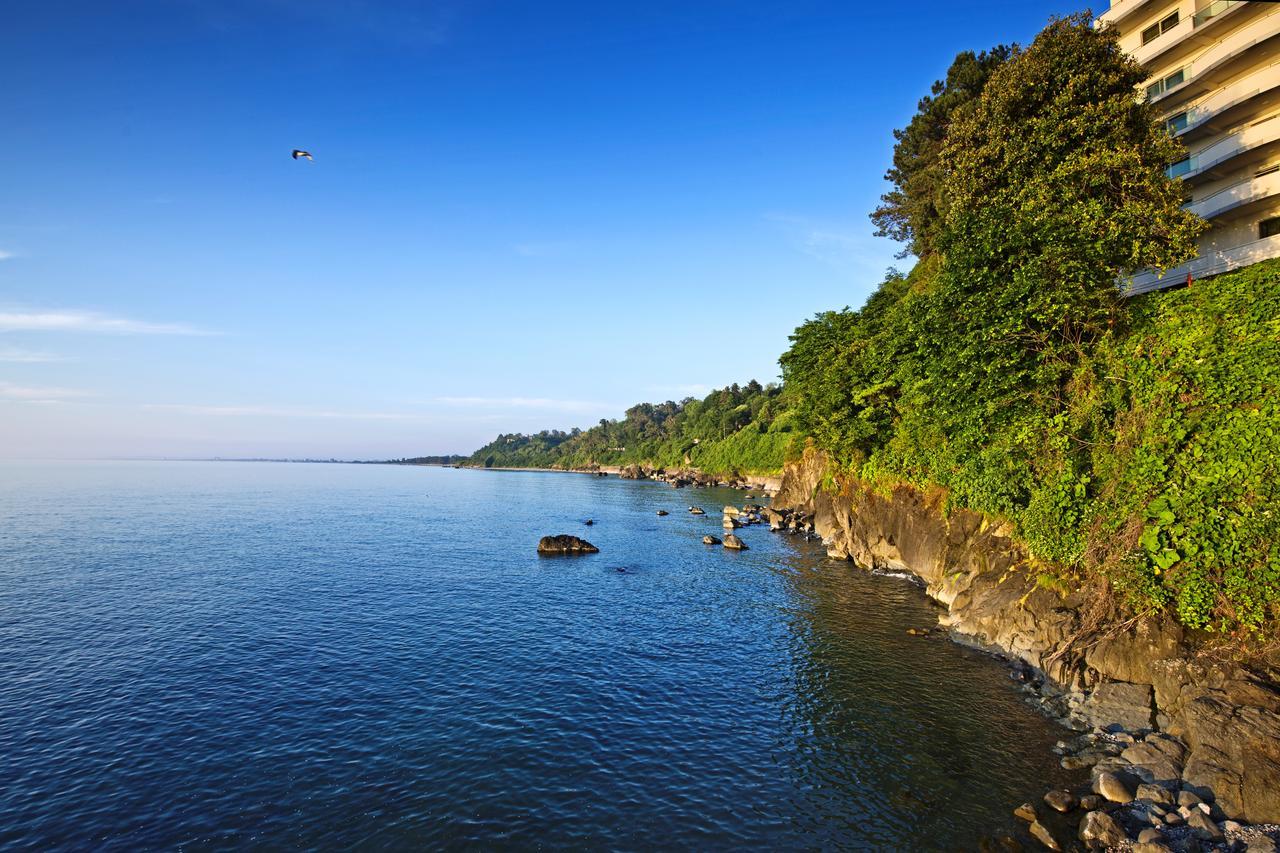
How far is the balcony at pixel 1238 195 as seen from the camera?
39219 millimetres

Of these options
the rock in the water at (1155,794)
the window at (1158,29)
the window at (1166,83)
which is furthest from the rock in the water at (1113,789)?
the window at (1158,29)

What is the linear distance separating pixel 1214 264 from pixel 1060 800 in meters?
45.9

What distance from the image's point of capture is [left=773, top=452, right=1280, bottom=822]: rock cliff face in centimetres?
1823

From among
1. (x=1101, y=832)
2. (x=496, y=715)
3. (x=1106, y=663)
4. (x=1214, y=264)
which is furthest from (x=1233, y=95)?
(x=496, y=715)

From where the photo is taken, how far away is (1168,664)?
23.2 metres

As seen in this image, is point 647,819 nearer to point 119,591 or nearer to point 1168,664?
point 1168,664

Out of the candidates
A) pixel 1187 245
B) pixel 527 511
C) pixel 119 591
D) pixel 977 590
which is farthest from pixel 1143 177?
pixel 527 511

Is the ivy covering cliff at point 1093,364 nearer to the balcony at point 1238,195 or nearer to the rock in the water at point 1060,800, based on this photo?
the balcony at point 1238,195

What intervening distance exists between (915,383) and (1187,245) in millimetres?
18144

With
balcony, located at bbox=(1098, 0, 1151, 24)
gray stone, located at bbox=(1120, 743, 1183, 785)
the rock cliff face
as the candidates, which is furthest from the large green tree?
gray stone, located at bbox=(1120, 743, 1183, 785)

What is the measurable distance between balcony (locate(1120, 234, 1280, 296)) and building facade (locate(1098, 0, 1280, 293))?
0.07 m

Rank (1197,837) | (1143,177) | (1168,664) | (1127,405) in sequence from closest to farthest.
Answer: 1. (1197,837)
2. (1168,664)
3. (1127,405)
4. (1143,177)

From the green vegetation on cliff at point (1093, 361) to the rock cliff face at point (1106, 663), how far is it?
1.56 metres

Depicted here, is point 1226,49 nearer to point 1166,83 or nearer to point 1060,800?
point 1166,83
